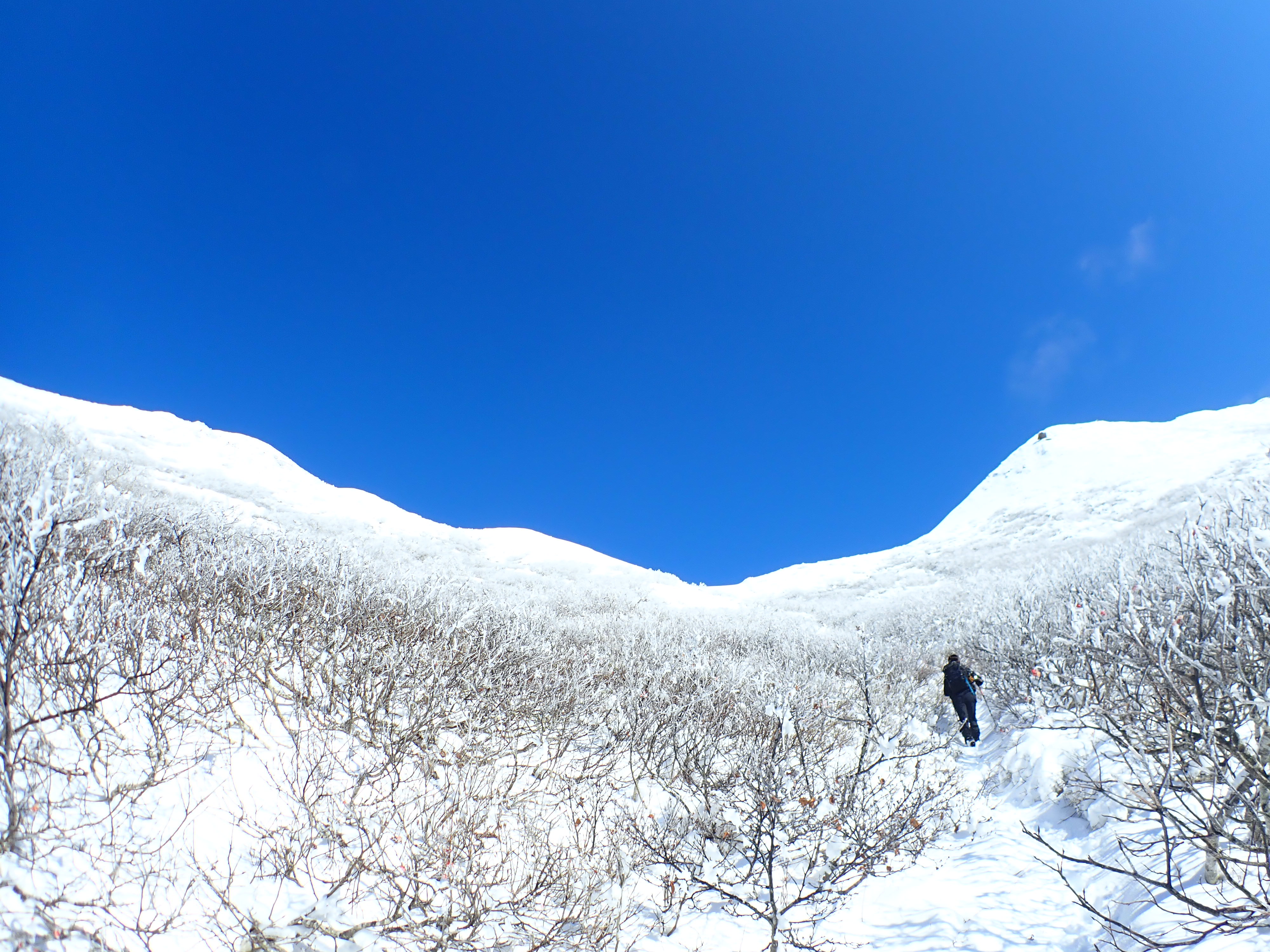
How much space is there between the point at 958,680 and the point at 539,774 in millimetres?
8383

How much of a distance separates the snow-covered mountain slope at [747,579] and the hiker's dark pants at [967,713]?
58.4 feet

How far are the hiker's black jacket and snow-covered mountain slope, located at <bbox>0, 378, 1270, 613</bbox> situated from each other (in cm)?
1773

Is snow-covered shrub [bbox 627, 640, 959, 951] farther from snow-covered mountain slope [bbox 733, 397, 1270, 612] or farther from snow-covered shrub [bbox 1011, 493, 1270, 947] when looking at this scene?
snow-covered mountain slope [bbox 733, 397, 1270, 612]

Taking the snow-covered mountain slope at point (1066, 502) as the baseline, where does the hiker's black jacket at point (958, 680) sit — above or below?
below

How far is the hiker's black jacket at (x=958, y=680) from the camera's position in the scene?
1098 cm

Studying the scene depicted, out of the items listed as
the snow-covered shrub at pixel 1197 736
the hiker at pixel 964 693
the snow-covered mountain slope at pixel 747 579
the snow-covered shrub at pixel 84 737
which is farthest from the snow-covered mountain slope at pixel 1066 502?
the snow-covered shrub at pixel 84 737

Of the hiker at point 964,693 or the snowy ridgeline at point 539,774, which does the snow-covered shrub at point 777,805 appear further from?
the hiker at point 964,693

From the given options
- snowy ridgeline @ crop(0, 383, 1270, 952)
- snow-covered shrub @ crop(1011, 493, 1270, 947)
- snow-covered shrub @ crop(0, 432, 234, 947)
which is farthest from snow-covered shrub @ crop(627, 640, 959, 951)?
snow-covered shrub @ crop(0, 432, 234, 947)

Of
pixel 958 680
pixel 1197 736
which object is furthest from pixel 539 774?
pixel 958 680

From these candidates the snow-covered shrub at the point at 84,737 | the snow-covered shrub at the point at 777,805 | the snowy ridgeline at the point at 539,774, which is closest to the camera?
the snow-covered shrub at the point at 84,737

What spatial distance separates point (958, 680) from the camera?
11.0 meters

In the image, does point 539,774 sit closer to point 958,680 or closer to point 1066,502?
point 958,680

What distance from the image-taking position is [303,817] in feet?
15.7

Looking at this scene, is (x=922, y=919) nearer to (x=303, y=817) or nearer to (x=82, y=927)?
(x=303, y=817)
